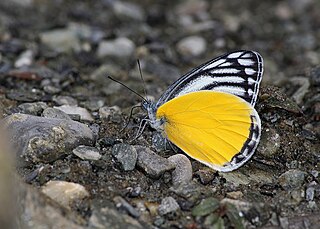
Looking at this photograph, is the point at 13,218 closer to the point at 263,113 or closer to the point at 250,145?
the point at 250,145

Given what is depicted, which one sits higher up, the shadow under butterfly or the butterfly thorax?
the shadow under butterfly

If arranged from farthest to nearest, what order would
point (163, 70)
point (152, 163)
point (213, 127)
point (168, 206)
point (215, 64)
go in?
point (163, 70) → point (215, 64) → point (213, 127) → point (152, 163) → point (168, 206)

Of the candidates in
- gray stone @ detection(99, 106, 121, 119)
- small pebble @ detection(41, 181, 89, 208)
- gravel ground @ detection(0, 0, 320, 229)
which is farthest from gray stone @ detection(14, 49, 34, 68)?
small pebble @ detection(41, 181, 89, 208)

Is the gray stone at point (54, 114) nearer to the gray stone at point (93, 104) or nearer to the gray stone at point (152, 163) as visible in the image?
the gray stone at point (93, 104)

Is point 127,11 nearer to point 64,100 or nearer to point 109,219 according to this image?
point 64,100

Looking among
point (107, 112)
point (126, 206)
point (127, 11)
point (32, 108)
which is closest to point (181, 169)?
point (126, 206)

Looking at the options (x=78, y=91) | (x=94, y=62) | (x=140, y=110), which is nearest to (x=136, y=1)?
(x=94, y=62)

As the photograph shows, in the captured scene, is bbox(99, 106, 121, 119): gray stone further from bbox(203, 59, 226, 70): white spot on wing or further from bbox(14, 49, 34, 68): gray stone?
bbox(14, 49, 34, 68): gray stone
